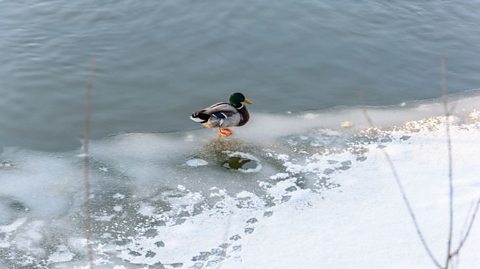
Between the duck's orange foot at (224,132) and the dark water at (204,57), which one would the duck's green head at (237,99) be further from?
the dark water at (204,57)

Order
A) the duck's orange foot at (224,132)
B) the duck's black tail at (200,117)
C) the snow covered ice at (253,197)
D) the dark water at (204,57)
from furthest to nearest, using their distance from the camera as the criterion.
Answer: the dark water at (204,57), the duck's orange foot at (224,132), the duck's black tail at (200,117), the snow covered ice at (253,197)

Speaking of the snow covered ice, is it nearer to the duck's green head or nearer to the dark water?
the duck's green head

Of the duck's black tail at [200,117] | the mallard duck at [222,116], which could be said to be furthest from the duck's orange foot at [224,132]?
the duck's black tail at [200,117]

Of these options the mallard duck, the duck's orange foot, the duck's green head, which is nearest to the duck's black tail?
the mallard duck

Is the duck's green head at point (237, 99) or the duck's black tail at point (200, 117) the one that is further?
the duck's green head at point (237, 99)

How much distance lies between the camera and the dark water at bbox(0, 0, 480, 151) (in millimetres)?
7164

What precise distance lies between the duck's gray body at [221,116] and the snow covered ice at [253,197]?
0.70ft

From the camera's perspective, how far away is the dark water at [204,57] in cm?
716

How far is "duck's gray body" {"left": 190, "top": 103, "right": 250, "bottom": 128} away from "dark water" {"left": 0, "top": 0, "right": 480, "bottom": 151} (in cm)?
49

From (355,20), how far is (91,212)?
5.87 m

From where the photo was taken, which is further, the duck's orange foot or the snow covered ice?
the duck's orange foot

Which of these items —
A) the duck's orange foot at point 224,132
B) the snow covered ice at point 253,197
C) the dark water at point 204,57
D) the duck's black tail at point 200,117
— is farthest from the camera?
the dark water at point 204,57

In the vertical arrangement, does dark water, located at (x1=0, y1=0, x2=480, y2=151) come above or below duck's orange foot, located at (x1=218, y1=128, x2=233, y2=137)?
above

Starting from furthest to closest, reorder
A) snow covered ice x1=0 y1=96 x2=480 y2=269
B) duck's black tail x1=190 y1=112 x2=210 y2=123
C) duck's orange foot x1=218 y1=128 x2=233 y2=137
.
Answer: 1. duck's orange foot x1=218 y1=128 x2=233 y2=137
2. duck's black tail x1=190 y1=112 x2=210 y2=123
3. snow covered ice x1=0 y1=96 x2=480 y2=269
